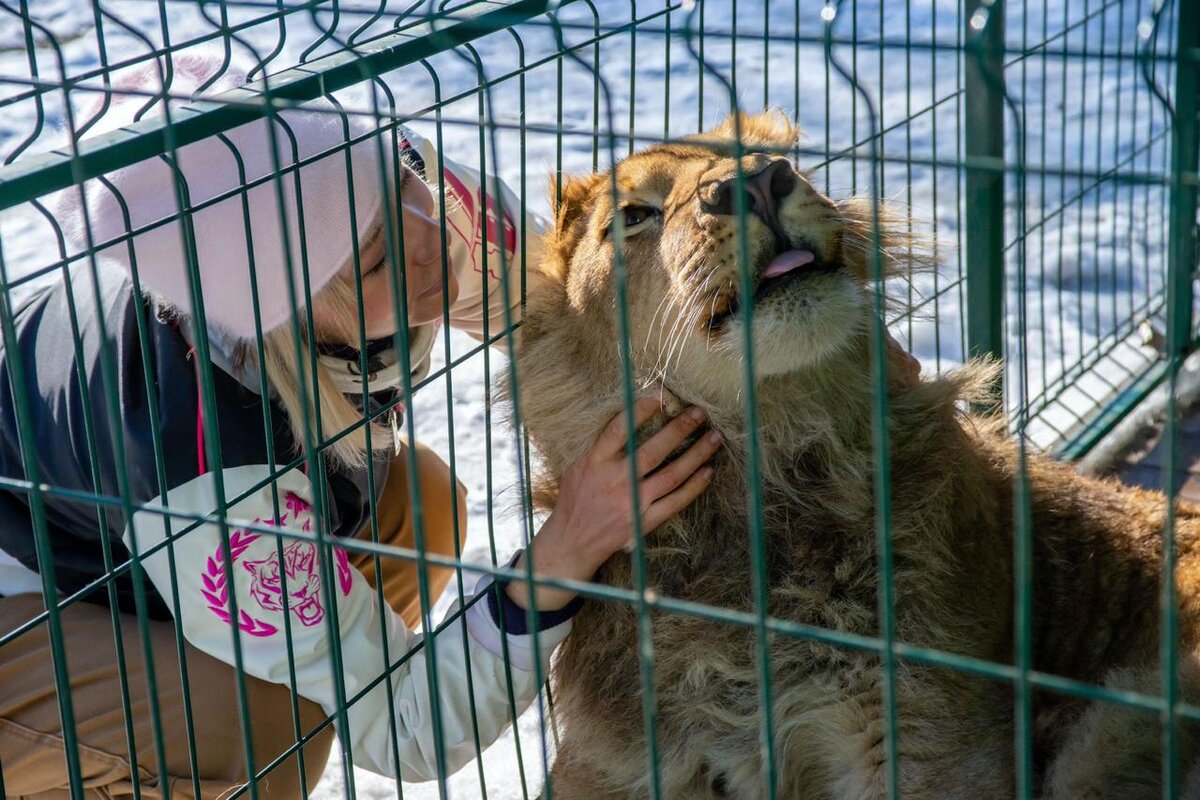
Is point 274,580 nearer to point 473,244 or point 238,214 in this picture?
point 238,214

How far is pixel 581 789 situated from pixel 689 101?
4.98m

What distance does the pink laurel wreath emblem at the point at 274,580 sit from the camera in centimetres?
237

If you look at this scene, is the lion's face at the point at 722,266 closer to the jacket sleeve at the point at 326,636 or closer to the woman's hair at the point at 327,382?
the woman's hair at the point at 327,382

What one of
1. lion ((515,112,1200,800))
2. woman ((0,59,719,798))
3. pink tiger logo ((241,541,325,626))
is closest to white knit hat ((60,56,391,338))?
woman ((0,59,719,798))

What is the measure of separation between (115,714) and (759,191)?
1.62 metres

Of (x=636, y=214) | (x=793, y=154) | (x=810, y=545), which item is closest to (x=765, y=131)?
(x=636, y=214)

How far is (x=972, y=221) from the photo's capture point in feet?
11.9

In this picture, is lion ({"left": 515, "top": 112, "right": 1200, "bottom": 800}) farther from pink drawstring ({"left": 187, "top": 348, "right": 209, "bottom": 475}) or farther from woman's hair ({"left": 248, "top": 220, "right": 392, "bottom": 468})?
pink drawstring ({"left": 187, "top": 348, "right": 209, "bottom": 475})

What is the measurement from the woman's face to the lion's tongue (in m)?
0.63

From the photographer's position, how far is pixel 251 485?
2.42m

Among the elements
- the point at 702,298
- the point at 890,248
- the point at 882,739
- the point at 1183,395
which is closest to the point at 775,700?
the point at 882,739

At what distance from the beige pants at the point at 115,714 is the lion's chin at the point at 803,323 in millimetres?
1164

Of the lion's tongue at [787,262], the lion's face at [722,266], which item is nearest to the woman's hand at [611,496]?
the lion's face at [722,266]

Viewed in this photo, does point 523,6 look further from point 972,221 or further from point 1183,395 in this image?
point 1183,395
